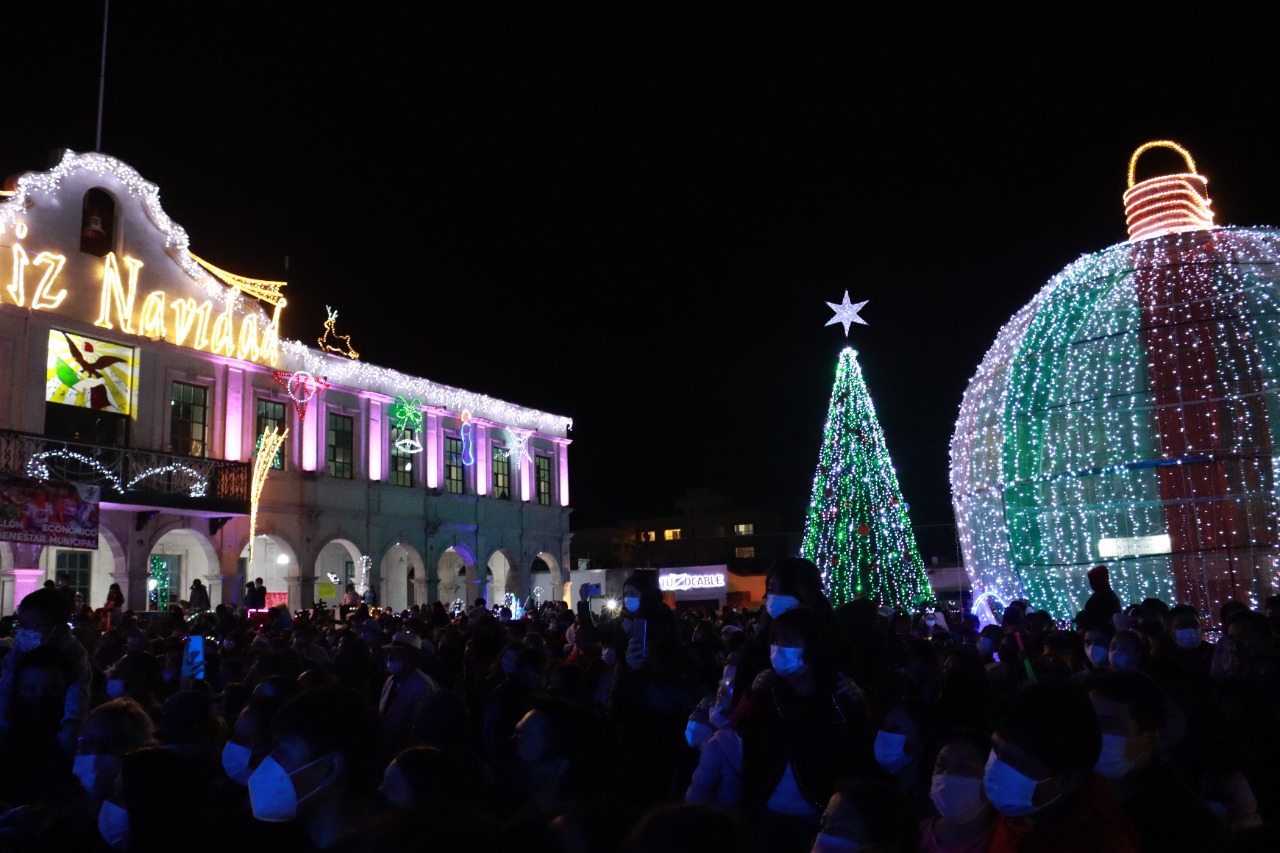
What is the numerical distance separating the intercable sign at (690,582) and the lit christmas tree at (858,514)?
19341mm

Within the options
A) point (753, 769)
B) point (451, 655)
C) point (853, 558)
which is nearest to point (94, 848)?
point (753, 769)

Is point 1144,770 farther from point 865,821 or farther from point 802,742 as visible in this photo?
point 802,742

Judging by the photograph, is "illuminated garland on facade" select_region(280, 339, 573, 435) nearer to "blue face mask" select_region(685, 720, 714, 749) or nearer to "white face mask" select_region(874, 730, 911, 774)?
"blue face mask" select_region(685, 720, 714, 749)

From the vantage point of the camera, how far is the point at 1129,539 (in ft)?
53.0

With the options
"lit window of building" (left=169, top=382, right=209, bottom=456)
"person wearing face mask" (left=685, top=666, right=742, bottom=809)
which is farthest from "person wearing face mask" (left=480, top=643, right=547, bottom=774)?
"lit window of building" (left=169, top=382, right=209, bottom=456)

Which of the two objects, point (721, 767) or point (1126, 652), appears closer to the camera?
point (721, 767)

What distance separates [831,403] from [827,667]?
818 inches

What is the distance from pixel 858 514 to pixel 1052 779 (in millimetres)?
22201

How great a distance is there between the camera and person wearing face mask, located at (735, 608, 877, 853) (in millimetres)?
4281

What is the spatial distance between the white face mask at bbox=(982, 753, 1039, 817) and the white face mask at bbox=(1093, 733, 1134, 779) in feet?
1.85

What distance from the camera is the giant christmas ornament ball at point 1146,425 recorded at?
50.6 feet

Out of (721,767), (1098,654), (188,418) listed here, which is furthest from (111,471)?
(721,767)

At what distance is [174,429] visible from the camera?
2592 centimetres

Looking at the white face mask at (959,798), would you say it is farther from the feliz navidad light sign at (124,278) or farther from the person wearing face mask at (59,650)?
the feliz navidad light sign at (124,278)
